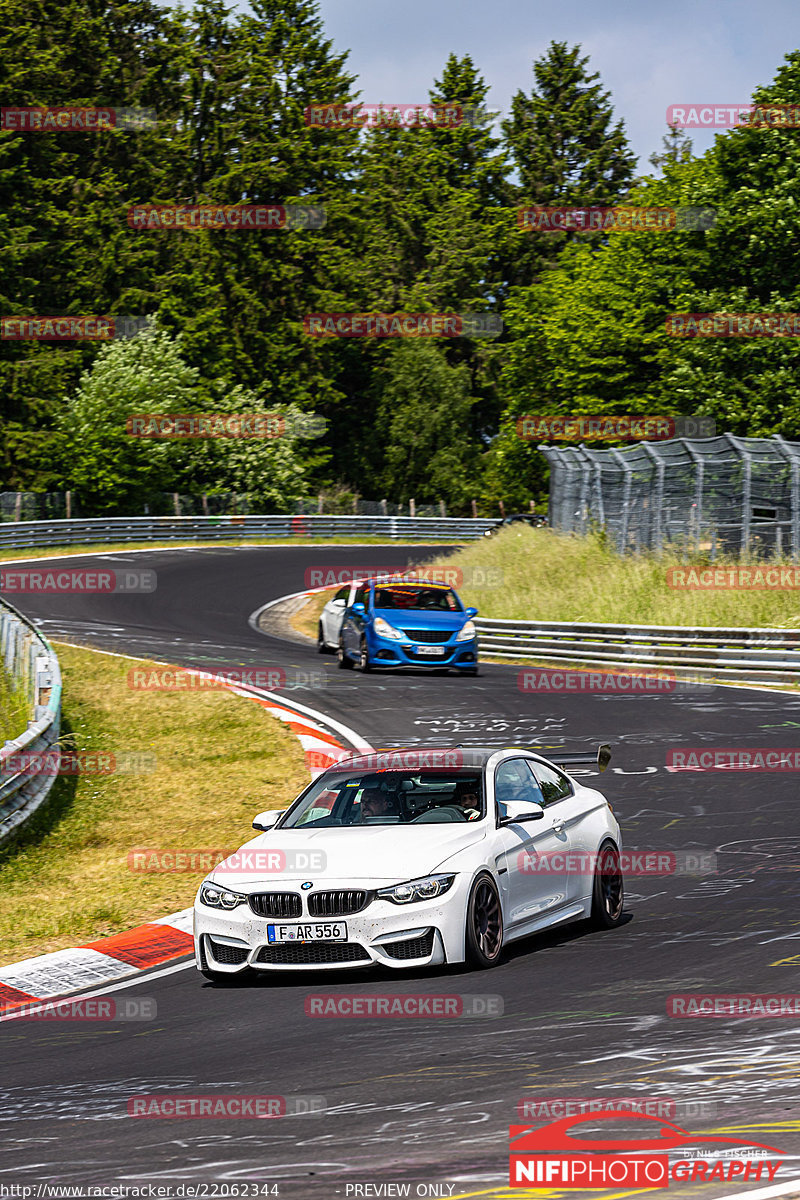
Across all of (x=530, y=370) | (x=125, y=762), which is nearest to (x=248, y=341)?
(x=530, y=370)

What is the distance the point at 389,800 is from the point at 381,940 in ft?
4.65

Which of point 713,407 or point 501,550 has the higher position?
point 713,407

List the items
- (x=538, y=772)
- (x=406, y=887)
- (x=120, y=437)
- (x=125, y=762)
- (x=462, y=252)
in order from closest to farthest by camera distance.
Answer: (x=406, y=887), (x=538, y=772), (x=125, y=762), (x=120, y=437), (x=462, y=252)

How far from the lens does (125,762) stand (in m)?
18.0

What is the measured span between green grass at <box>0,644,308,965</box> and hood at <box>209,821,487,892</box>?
7.02 feet

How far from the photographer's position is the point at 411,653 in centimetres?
2645

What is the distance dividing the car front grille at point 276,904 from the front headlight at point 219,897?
8 centimetres

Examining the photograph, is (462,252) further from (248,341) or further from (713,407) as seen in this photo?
(713,407)

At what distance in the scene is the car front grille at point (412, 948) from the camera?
27.9 ft

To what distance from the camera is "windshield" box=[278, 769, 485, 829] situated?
956cm

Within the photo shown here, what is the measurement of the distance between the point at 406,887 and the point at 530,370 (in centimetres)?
6320

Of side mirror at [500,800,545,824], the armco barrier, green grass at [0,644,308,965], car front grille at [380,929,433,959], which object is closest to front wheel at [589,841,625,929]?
side mirror at [500,800,545,824]

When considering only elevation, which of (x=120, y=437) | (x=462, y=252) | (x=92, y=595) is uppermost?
(x=462, y=252)

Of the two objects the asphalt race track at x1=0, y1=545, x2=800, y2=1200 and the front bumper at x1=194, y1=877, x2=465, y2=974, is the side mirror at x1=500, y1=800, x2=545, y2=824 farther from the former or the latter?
the front bumper at x1=194, y1=877, x2=465, y2=974
